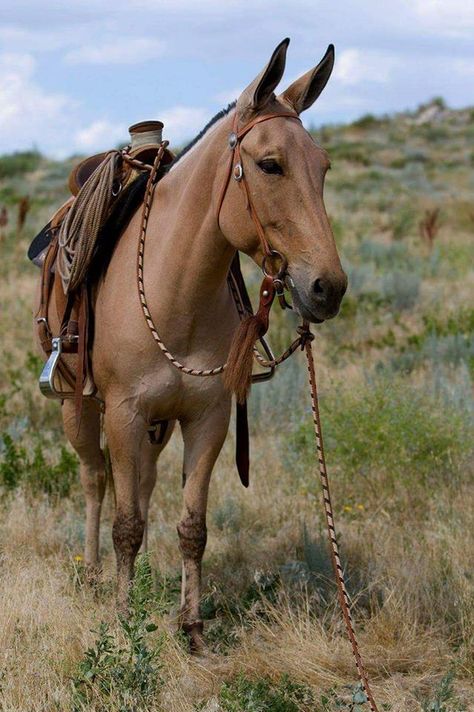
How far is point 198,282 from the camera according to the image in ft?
13.1

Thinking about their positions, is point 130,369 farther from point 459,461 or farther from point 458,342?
point 458,342

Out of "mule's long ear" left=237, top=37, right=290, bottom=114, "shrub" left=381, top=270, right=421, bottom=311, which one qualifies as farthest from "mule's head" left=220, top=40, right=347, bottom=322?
"shrub" left=381, top=270, right=421, bottom=311

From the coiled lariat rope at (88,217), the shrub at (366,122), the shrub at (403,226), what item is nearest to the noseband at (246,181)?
the coiled lariat rope at (88,217)

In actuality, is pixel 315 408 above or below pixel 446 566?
above

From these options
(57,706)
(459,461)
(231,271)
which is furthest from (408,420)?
(57,706)

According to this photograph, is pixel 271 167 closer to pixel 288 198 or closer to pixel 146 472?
pixel 288 198

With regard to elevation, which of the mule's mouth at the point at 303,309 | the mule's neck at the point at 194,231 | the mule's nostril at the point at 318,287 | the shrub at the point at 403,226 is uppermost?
the shrub at the point at 403,226

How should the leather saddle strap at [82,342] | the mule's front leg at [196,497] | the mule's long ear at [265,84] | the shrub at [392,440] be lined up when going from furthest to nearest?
the shrub at [392,440] < the leather saddle strap at [82,342] < the mule's front leg at [196,497] < the mule's long ear at [265,84]

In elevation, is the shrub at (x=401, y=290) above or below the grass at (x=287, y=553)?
above

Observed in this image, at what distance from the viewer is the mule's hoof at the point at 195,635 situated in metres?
4.34

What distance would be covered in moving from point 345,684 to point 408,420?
274 cm

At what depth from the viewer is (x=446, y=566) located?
197 inches

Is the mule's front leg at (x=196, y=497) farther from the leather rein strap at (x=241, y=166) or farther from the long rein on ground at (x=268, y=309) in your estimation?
the leather rein strap at (x=241, y=166)

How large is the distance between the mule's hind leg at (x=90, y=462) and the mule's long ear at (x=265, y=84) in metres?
2.10
